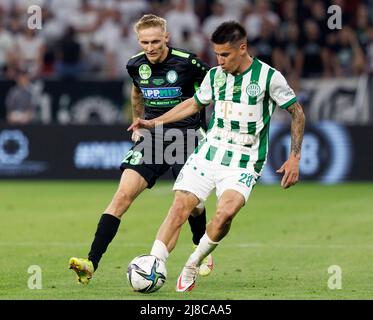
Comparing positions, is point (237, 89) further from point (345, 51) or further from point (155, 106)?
point (345, 51)

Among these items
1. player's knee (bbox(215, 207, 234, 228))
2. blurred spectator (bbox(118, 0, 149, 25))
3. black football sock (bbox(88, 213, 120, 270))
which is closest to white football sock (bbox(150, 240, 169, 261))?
player's knee (bbox(215, 207, 234, 228))

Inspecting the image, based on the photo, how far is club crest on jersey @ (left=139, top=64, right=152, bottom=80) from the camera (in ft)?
31.7

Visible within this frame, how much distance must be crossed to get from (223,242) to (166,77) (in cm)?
297

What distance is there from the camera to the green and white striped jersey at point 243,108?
28.5 ft

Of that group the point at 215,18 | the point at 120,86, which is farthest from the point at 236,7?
the point at 120,86

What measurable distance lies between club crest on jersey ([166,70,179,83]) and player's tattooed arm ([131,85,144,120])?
375 mm

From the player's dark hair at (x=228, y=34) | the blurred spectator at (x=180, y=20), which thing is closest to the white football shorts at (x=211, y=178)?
the player's dark hair at (x=228, y=34)

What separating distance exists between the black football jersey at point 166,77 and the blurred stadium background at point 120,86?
7472 mm

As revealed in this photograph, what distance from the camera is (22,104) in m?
20.1

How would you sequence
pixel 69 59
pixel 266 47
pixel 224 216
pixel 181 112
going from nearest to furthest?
pixel 224 216 → pixel 181 112 → pixel 266 47 → pixel 69 59

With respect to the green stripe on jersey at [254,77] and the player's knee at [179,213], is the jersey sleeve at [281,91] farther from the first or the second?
the player's knee at [179,213]

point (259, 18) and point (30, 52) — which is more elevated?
point (259, 18)

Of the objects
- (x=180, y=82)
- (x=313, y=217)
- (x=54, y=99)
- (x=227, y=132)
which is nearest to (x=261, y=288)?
(x=227, y=132)

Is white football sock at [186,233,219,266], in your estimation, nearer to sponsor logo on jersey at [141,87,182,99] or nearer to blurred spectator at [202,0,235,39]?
sponsor logo on jersey at [141,87,182,99]
